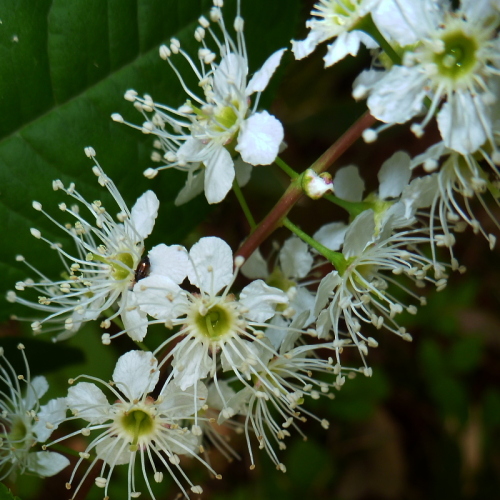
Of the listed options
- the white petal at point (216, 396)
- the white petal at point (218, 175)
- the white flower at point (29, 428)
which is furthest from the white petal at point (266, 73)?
the white flower at point (29, 428)

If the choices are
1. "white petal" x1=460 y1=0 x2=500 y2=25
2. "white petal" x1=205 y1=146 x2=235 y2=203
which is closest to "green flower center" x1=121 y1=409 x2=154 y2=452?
"white petal" x1=205 y1=146 x2=235 y2=203

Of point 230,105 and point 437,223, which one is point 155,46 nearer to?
point 230,105

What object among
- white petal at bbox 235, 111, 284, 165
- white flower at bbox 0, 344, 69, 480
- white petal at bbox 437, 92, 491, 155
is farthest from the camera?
white flower at bbox 0, 344, 69, 480

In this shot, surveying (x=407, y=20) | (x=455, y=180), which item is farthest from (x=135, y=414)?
(x=407, y=20)

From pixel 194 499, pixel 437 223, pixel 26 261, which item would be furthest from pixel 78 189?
pixel 194 499

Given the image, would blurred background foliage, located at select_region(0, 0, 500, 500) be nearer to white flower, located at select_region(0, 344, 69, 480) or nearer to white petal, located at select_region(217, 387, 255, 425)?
white flower, located at select_region(0, 344, 69, 480)

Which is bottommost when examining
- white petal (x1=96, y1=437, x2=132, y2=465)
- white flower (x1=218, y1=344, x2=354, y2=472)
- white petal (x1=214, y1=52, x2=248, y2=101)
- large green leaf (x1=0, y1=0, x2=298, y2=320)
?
white flower (x1=218, y1=344, x2=354, y2=472)
